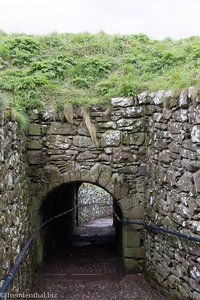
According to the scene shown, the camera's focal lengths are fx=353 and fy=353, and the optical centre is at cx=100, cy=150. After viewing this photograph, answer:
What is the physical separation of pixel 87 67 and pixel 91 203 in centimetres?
950

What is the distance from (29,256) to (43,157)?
5.89ft

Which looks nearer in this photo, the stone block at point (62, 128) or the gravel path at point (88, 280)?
the gravel path at point (88, 280)

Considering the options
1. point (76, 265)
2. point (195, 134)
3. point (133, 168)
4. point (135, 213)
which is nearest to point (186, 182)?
point (195, 134)

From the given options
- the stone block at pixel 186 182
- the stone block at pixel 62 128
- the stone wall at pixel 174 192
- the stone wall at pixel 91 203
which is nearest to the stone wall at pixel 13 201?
the stone block at pixel 62 128

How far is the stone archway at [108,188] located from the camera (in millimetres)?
6629

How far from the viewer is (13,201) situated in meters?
4.98

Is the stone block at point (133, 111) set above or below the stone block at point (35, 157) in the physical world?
above

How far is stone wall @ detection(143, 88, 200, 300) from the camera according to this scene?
465 cm

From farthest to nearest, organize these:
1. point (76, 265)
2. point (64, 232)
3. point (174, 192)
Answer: point (64, 232) < point (76, 265) < point (174, 192)

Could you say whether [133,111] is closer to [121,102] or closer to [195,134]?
[121,102]

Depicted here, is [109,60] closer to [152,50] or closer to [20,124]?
[152,50]

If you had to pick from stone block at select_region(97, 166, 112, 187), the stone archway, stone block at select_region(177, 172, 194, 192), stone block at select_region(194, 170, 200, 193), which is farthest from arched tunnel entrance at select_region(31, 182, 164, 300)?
stone block at select_region(194, 170, 200, 193)

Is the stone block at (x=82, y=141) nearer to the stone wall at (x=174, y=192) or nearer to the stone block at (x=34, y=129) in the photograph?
the stone block at (x=34, y=129)

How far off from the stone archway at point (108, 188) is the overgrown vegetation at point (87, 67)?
4.09ft
